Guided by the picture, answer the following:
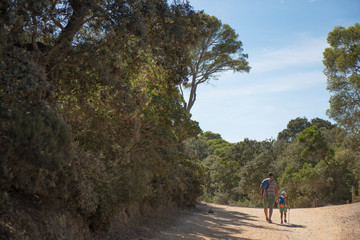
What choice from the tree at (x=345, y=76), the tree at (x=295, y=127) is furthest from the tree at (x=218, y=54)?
the tree at (x=295, y=127)

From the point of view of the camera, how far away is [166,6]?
7.96 metres

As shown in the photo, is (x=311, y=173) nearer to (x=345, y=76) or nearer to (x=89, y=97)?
(x=345, y=76)

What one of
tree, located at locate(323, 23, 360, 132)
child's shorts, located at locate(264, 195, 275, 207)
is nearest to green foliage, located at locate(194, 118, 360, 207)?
tree, located at locate(323, 23, 360, 132)

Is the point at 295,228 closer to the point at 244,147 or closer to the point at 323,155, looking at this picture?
the point at 323,155

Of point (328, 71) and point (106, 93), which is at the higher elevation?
point (328, 71)

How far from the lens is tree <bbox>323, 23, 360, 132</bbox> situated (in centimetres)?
2244

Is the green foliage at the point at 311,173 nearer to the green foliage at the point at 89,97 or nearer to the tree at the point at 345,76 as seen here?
the tree at the point at 345,76

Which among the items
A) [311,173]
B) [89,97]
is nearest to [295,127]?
[311,173]

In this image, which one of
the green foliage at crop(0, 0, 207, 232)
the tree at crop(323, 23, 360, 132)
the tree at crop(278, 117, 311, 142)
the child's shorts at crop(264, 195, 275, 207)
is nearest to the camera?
the green foliage at crop(0, 0, 207, 232)

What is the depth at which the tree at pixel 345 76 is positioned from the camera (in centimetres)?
2244

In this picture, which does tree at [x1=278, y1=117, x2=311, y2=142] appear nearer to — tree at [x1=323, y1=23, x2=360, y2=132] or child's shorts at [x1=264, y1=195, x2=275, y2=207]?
tree at [x1=323, y1=23, x2=360, y2=132]

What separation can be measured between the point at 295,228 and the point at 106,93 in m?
7.03

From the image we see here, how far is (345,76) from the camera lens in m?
22.9

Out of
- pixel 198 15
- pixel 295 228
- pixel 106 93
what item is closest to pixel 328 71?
pixel 295 228
